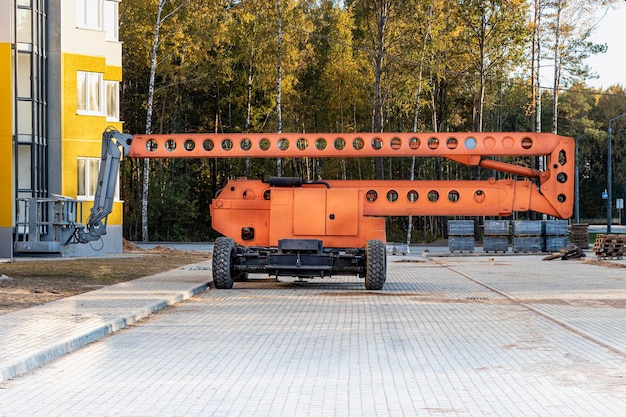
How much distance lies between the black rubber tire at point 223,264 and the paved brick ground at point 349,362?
244 cm

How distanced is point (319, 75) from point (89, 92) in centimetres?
4245

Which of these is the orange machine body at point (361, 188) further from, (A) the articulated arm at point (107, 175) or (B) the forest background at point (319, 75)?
(B) the forest background at point (319, 75)

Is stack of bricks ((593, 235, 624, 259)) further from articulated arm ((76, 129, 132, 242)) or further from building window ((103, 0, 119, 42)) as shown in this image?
articulated arm ((76, 129, 132, 242))

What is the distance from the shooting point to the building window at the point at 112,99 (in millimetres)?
44219

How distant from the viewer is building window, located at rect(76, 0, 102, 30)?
1668 inches

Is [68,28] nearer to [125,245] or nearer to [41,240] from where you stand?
[125,245]

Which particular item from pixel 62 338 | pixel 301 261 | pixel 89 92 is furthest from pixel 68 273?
pixel 89 92

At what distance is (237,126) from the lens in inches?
3081

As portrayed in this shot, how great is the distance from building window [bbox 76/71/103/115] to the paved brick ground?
22337 millimetres

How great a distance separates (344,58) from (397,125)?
31.0ft

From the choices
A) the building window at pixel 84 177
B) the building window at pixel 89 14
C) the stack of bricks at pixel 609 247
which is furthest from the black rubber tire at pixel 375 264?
the building window at pixel 89 14

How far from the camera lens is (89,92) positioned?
42.5 meters

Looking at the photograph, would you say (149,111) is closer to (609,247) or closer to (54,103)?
(54,103)

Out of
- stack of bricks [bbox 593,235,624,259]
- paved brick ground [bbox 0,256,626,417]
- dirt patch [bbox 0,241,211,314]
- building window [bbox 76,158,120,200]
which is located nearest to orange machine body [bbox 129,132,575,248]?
paved brick ground [bbox 0,256,626,417]
